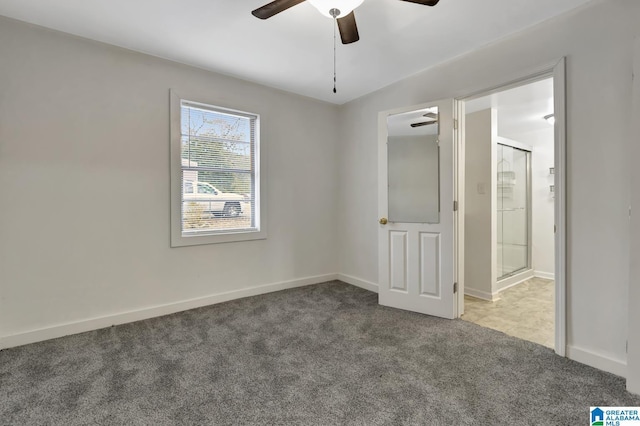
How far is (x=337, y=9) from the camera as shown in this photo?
1654 mm

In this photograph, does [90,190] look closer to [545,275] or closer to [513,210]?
[513,210]

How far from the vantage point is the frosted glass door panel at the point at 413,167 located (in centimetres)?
300

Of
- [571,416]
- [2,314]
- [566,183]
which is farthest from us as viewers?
[2,314]

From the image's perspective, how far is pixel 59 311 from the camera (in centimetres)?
248

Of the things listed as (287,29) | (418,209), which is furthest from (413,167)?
(287,29)

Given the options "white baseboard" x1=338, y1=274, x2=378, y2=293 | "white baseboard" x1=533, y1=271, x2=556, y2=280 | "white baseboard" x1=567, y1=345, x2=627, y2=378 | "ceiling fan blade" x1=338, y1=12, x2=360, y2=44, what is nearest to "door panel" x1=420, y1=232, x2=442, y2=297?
"white baseboard" x1=338, y1=274, x2=378, y2=293

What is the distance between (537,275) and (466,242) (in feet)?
6.11

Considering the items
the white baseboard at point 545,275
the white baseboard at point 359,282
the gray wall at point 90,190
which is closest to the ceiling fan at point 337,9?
the gray wall at point 90,190

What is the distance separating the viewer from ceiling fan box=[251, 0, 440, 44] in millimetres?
1599

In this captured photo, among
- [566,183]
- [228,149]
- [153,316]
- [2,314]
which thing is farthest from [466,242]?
[2,314]

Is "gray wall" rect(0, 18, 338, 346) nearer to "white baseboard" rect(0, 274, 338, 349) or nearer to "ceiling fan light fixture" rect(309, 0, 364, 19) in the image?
"white baseboard" rect(0, 274, 338, 349)

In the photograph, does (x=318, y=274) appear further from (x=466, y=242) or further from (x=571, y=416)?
(x=571, y=416)

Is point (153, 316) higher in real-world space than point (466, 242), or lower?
lower
